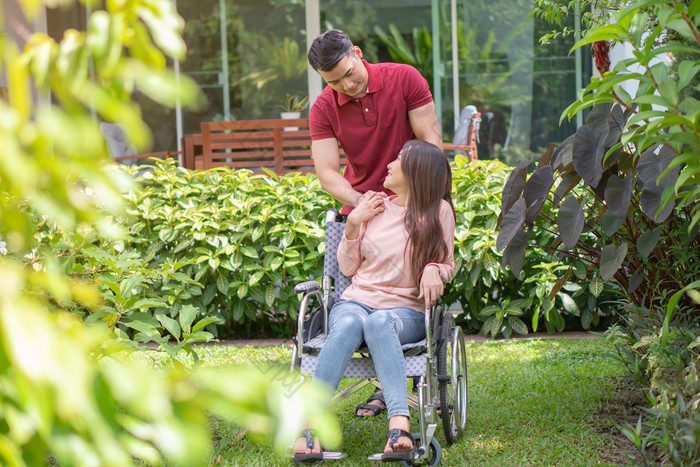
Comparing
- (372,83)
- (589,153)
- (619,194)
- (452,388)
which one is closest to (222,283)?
(372,83)

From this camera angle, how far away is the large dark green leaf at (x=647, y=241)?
251 cm

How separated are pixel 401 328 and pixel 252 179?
2664 millimetres

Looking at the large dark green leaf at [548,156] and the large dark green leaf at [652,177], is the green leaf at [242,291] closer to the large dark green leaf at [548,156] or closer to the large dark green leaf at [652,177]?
the large dark green leaf at [548,156]

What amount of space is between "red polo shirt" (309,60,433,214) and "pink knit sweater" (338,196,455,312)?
0.23 meters

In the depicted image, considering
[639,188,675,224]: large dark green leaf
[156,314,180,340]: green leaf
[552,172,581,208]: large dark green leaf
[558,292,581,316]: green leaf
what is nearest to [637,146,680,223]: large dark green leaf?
[639,188,675,224]: large dark green leaf

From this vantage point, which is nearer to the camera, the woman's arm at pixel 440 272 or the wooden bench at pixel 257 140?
the woman's arm at pixel 440 272

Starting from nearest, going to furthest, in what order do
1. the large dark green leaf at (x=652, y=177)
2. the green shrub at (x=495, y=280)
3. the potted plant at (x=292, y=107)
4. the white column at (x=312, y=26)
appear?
the large dark green leaf at (x=652, y=177) → the green shrub at (x=495, y=280) → the potted plant at (x=292, y=107) → the white column at (x=312, y=26)

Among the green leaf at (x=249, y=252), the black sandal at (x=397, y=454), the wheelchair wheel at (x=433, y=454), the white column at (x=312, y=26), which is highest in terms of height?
the white column at (x=312, y=26)

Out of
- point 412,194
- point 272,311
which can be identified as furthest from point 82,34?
point 272,311

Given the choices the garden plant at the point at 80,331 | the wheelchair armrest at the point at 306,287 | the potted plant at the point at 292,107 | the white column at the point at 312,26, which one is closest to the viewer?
the garden plant at the point at 80,331

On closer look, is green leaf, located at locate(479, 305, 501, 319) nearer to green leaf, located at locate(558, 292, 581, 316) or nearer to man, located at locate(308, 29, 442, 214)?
green leaf, located at locate(558, 292, 581, 316)

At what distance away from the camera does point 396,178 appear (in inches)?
116

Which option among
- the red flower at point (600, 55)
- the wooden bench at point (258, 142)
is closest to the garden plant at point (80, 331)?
the red flower at point (600, 55)

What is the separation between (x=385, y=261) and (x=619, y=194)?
93 cm
